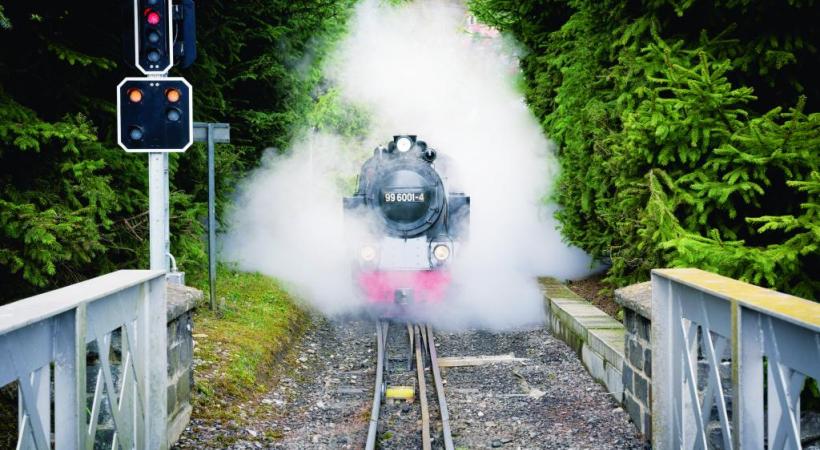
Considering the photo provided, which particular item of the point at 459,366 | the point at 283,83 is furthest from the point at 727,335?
the point at 283,83

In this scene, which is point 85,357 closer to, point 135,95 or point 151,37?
point 135,95

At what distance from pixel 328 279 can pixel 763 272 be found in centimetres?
968

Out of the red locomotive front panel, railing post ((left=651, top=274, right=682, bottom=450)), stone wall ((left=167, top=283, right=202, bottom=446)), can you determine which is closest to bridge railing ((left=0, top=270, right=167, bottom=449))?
stone wall ((left=167, top=283, right=202, bottom=446))

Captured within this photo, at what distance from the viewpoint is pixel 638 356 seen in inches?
225

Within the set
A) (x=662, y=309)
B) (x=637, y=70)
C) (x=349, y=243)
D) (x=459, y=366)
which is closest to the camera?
(x=662, y=309)

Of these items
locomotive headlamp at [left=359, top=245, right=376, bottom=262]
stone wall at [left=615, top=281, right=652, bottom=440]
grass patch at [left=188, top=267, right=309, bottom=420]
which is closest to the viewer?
stone wall at [left=615, top=281, right=652, bottom=440]

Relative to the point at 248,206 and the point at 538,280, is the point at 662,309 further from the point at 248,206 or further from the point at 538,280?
the point at 248,206

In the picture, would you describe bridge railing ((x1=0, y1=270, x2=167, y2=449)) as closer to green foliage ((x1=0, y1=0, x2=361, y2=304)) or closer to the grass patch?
green foliage ((x1=0, y1=0, x2=361, y2=304))

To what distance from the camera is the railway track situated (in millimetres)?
6027

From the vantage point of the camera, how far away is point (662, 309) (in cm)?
469

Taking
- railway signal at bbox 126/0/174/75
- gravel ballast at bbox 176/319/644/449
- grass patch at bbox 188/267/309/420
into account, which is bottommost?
gravel ballast at bbox 176/319/644/449

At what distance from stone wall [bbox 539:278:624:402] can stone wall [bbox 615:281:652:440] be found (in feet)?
1.15

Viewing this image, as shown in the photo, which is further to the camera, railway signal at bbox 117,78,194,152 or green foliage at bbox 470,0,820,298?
railway signal at bbox 117,78,194,152

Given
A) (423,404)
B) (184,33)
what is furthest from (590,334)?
(184,33)
